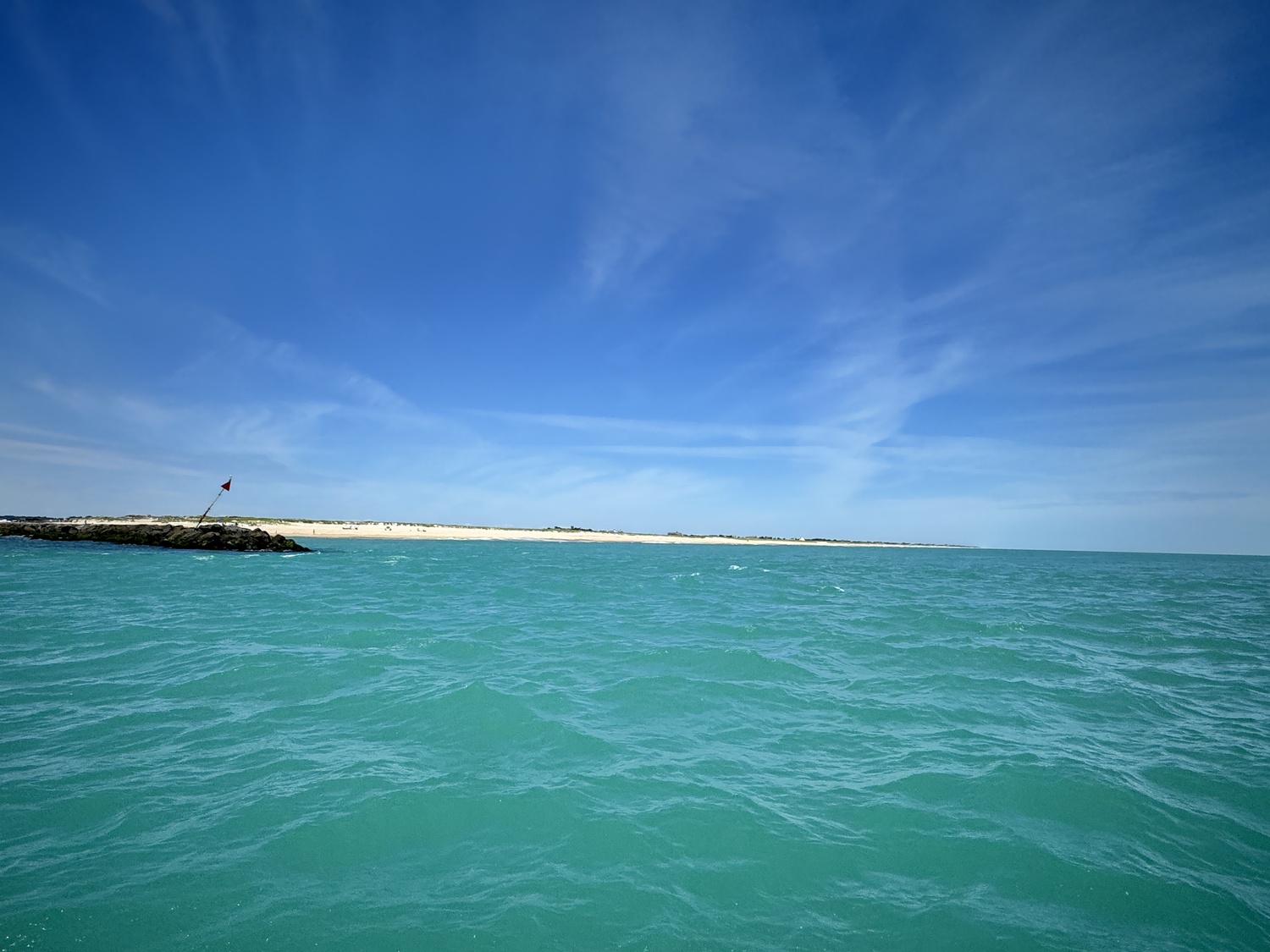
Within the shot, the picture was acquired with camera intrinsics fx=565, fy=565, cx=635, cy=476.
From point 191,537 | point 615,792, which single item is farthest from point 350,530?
point 615,792

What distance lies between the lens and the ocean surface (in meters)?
5.24

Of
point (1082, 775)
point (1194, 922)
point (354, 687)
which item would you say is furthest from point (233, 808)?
point (1082, 775)

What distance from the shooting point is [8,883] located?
17.3ft

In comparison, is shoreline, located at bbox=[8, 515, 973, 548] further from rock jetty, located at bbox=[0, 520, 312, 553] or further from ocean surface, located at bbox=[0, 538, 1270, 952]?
ocean surface, located at bbox=[0, 538, 1270, 952]

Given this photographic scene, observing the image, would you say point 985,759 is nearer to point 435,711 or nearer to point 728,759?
point 728,759

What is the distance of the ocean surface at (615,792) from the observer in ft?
17.2

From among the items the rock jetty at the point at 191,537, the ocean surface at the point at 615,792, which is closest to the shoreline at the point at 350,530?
the rock jetty at the point at 191,537

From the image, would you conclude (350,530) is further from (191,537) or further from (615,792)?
(615,792)

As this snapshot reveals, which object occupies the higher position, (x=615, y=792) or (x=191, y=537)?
(x=191, y=537)

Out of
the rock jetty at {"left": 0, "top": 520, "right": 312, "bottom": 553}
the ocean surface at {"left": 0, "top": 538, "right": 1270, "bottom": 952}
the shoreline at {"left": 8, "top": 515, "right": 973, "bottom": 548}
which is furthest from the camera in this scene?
the shoreline at {"left": 8, "top": 515, "right": 973, "bottom": 548}

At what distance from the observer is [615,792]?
7.51 metres

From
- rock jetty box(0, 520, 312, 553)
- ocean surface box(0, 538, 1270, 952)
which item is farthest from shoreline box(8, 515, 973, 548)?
ocean surface box(0, 538, 1270, 952)

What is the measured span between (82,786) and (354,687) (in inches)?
179

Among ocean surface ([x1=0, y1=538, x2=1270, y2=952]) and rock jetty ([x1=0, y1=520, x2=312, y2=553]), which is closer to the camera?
ocean surface ([x1=0, y1=538, x2=1270, y2=952])
